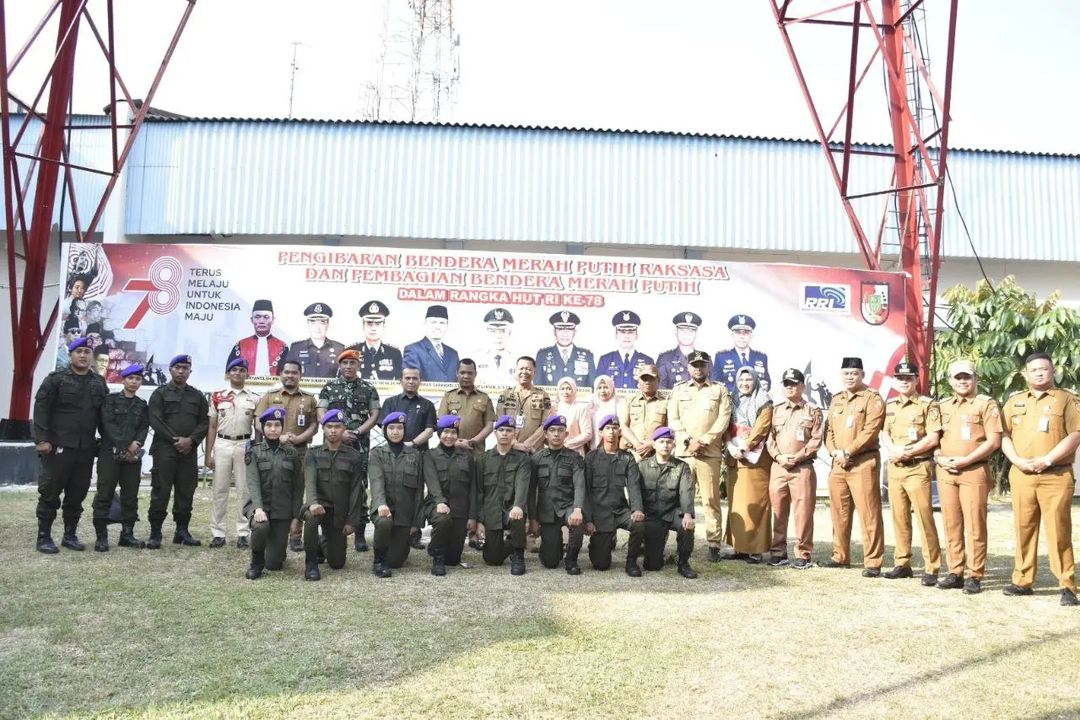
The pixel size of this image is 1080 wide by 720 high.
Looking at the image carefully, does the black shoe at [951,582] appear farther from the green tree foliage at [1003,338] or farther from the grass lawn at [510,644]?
the green tree foliage at [1003,338]

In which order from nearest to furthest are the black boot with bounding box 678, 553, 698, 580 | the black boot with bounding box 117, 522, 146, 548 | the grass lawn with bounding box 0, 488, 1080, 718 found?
the grass lawn with bounding box 0, 488, 1080, 718 < the black boot with bounding box 678, 553, 698, 580 < the black boot with bounding box 117, 522, 146, 548

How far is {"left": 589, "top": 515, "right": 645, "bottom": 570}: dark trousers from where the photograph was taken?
680 centimetres

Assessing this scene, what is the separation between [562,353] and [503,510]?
12.4ft

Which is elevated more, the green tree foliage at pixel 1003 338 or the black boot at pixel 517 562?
the green tree foliage at pixel 1003 338

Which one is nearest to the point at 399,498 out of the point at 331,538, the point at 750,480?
the point at 331,538

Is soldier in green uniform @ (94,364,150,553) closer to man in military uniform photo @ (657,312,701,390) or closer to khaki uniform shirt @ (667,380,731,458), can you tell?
khaki uniform shirt @ (667,380,731,458)

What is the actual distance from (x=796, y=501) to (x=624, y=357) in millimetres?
3600

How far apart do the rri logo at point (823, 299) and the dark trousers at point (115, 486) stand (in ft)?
24.4

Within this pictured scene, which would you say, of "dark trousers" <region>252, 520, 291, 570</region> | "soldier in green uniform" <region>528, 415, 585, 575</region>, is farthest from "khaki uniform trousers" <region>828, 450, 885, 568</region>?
"dark trousers" <region>252, 520, 291, 570</region>

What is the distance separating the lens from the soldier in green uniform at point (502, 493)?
6.91 meters

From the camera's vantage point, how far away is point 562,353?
34.6ft

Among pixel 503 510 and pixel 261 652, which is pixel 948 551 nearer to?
pixel 503 510

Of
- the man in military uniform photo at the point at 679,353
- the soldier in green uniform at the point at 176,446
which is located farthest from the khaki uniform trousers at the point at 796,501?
the soldier in green uniform at the point at 176,446

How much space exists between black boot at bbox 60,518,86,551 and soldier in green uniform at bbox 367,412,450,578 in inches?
92.1
